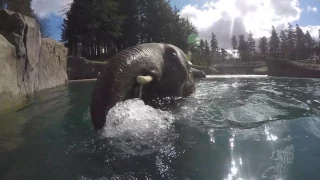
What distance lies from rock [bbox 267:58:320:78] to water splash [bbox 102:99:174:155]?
18937 millimetres

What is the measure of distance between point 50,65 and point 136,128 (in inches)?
457

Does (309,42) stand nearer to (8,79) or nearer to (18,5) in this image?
(18,5)

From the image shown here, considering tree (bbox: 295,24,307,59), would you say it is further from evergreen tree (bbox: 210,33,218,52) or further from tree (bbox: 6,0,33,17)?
tree (bbox: 6,0,33,17)

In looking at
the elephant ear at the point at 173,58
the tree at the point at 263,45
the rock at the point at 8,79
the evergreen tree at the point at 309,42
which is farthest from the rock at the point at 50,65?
the tree at the point at 263,45

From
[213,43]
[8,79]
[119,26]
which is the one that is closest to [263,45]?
[213,43]

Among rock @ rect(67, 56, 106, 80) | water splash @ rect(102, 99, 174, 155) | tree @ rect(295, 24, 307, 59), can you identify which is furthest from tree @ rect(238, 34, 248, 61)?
water splash @ rect(102, 99, 174, 155)

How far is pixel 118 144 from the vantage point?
268cm

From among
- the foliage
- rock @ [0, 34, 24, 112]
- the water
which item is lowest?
the water

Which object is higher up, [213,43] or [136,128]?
[213,43]

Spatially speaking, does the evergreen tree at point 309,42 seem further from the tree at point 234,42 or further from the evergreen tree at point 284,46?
the tree at point 234,42

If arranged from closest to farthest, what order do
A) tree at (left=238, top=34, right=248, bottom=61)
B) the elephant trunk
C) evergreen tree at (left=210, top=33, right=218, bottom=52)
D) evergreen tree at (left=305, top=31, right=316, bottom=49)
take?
1. the elephant trunk
2. evergreen tree at (left=305, top=31, right=316, bottom=49)
3. tree at (left=238, top=34, right=248, bottom=61)
4. evergreen tree at (left=210, top=33, right=218, bottom=52)

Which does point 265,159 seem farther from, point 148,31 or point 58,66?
point 148,31

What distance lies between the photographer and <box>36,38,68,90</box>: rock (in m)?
11.3

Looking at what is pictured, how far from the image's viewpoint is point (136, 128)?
3.07m
